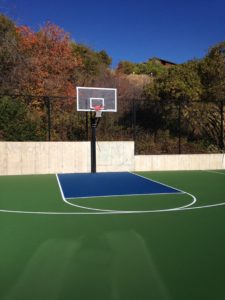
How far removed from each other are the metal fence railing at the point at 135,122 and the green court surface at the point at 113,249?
7.78m

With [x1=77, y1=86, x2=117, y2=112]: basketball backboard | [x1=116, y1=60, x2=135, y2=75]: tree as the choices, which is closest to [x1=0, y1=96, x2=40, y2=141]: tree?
[x1=77, y1=86, x2=117, y2=112]: basketball backboard

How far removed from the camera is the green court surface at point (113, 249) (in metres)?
3.46

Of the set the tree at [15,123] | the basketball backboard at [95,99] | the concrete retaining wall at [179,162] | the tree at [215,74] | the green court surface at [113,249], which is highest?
the tree at [215,74]

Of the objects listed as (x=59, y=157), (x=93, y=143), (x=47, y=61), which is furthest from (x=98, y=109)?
(x=47, y=61)

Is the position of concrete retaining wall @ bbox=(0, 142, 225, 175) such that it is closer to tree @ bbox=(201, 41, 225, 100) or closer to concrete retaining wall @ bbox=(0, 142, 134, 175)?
concrete retaining wall @ bbox=(0, 142, 134, 175)

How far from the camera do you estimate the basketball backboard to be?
14.6 metres

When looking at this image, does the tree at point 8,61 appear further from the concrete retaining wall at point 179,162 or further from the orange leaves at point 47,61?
the concrete retaining wall at point 179,162

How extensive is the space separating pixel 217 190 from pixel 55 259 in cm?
650

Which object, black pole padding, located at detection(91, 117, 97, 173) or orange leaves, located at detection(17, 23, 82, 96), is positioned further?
orange leaves, located at detection(17, 23, 82, 96)

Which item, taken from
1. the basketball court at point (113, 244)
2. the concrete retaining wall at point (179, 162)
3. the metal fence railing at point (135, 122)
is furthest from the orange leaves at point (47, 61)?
the basketball court at point (113, 244)

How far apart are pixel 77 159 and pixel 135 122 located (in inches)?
149

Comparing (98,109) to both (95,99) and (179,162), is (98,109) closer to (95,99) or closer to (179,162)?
(95,99)

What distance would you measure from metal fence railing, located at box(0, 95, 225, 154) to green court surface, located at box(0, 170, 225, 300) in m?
7.78

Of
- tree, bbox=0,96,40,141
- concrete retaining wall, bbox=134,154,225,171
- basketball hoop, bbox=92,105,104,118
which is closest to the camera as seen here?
basketball hoop, bbox=92,105,104,118
